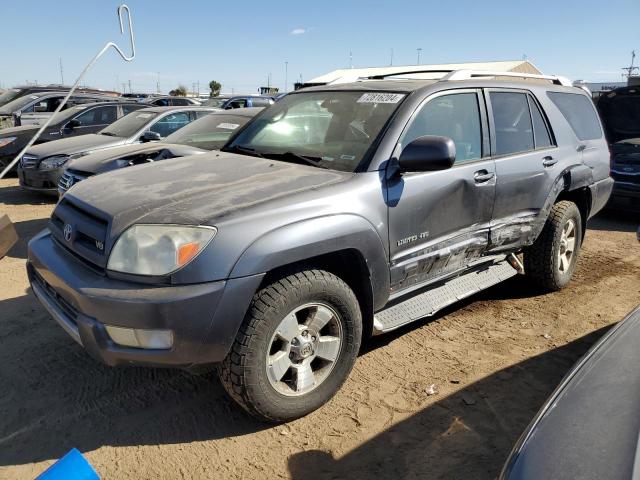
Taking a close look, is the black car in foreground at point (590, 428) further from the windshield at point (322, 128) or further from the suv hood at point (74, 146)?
the suv hood at point (74, 146)

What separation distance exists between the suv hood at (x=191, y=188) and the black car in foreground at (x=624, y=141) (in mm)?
6533

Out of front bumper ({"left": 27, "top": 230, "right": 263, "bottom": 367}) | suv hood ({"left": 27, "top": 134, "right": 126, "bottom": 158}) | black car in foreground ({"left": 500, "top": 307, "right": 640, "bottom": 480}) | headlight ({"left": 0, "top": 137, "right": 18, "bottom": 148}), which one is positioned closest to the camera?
black car in foreground ({"left": 500, "top": 307, "right": 640, "bottom": 480})

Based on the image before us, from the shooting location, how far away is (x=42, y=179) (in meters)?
7.51

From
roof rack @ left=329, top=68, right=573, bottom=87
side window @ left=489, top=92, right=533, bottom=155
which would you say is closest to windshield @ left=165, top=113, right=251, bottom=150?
roof rack @ left=329, top=68, right=573, bottom=87

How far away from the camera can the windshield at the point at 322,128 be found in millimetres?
3145

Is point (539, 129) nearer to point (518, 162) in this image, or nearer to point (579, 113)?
point (518, 162)

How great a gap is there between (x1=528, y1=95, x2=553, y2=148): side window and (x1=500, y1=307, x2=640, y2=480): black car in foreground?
2.63m

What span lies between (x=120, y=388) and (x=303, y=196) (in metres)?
1.62

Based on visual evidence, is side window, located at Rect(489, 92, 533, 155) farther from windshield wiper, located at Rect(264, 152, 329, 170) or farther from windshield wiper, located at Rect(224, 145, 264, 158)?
windshield wiper, located at Rect(224, 145, 264, 158)

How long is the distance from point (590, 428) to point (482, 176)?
2.27m

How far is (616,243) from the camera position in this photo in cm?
654

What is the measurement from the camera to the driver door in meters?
3.03

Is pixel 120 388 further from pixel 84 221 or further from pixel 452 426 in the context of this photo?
pixel 452 426

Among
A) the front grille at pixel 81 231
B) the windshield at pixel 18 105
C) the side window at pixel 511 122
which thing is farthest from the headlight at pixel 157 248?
the windshield at pixel 18 105
